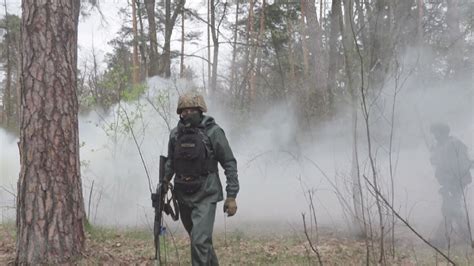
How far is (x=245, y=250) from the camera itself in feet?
20.8

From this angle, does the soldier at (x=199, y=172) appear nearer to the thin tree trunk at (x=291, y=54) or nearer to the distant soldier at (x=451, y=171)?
the distant soldier at (x=451, y=171)

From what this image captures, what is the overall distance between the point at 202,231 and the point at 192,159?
26.0 inches

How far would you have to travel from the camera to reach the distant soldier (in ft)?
23.4

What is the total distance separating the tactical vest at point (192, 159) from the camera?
411 cm

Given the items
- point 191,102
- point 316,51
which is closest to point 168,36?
point 316,51

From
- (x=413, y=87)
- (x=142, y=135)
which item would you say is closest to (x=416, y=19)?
(x=413, y=87)

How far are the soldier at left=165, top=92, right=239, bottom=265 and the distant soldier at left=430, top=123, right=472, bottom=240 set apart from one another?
4543 mm

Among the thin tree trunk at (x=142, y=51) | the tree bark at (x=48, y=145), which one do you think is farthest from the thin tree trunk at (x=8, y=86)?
the tree bark at (x=48, y=145)

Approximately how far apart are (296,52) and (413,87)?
858cm

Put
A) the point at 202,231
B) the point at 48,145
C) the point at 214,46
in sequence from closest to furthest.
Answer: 1. the point at 202,231
2. the point at 48,145
3. the point at 214,46

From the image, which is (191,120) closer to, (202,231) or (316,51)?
(202,231)

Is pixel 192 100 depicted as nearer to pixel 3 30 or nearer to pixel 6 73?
pixel 3 30

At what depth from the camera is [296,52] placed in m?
18.8

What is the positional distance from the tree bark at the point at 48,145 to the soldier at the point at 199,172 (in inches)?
44.5
